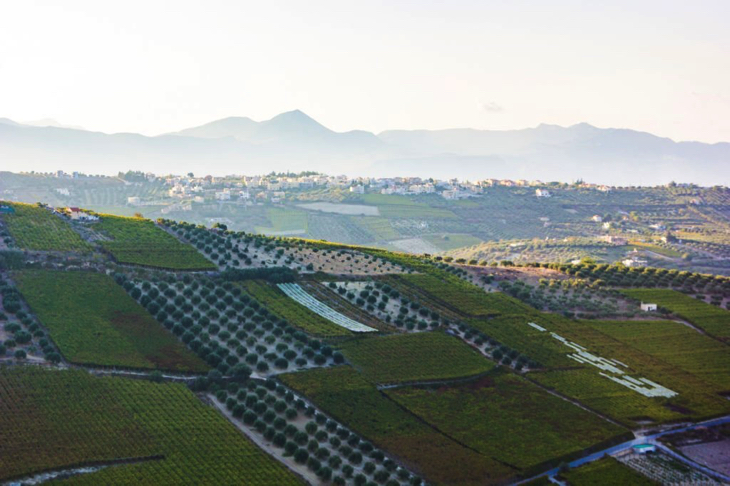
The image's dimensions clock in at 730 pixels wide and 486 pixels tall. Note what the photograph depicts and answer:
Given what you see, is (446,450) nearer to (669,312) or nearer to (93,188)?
(669,312)

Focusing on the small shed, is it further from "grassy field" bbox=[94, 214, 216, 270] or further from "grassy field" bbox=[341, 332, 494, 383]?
"grassy field" bbox=[94, 214, 216, 270]

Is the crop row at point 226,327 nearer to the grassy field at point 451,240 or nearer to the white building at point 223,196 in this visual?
the grassy field at point 451,240

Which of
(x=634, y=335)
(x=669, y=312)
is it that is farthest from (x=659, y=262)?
(x=634, y=335)

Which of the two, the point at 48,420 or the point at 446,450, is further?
the point at 446,450

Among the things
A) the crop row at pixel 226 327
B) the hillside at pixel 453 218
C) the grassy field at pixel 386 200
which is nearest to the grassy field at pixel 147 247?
the crop row at pixel 226 327

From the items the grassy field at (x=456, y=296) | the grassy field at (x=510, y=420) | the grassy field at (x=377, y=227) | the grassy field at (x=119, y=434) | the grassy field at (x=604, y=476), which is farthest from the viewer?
the grassy field at (x=377, y=227)
